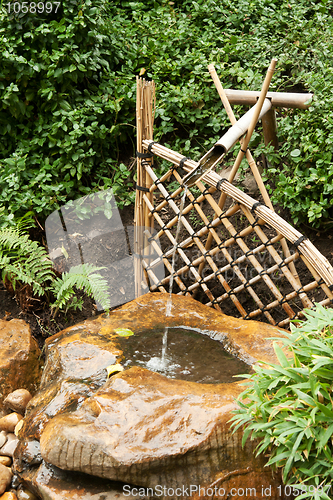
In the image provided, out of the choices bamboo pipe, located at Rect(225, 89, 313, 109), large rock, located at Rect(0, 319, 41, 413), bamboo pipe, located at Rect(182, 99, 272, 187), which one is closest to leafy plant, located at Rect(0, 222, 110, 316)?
large rock, located at Rect(0, 319, 41, 413)

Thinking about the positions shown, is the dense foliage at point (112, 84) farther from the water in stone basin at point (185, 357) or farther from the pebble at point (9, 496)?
the pebble at point (9, 496)

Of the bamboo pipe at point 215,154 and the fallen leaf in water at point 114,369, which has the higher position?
the bamboo pipe at point 215,154

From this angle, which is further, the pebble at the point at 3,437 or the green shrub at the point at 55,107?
the green shrub at the point at 55,107

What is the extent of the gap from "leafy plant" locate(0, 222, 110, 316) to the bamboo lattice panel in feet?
1.71

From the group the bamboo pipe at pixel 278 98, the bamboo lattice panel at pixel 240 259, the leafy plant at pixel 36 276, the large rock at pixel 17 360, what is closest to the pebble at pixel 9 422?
the large rock at pixel 17 360

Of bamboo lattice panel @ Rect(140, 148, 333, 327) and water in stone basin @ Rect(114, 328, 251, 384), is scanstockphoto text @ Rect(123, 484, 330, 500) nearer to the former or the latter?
water in stone basin @ Rect(114, 328, 251, 384)

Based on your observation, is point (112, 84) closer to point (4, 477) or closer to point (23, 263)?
point (23, 263)

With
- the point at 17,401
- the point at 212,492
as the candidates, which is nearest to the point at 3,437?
the point at 17,401

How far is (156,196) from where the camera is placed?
368cm

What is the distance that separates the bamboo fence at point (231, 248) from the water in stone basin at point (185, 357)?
46 cm

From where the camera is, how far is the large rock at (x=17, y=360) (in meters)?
2.51

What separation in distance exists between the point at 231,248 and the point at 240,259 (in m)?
0.61

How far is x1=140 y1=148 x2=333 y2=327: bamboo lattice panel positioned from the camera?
7.47 ft

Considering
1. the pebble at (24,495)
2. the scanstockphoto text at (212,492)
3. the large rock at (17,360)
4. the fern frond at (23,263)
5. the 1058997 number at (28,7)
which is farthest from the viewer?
the 1058997 number at (28,7)
